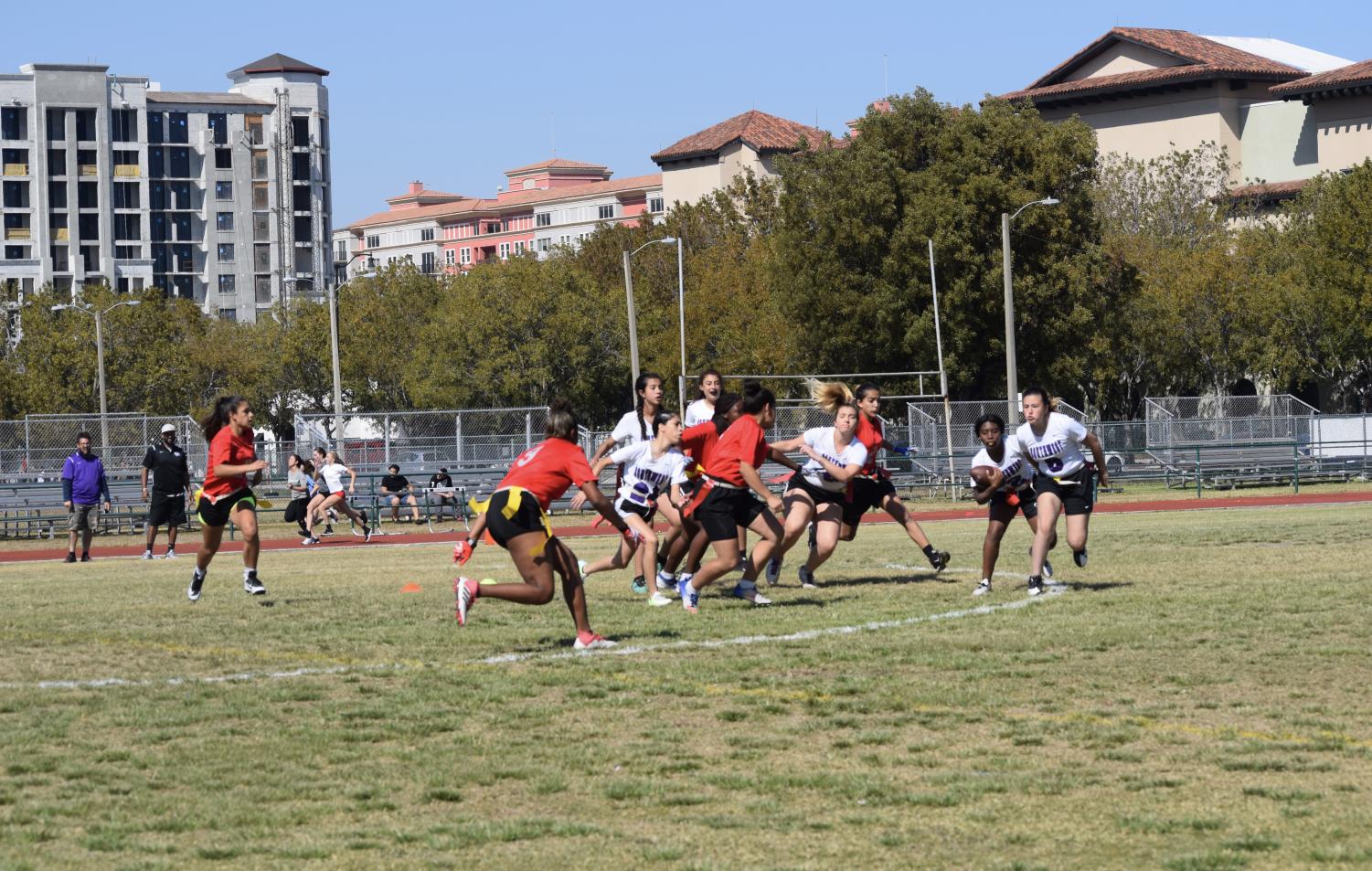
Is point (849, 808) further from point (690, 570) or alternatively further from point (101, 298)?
point (101, 298)

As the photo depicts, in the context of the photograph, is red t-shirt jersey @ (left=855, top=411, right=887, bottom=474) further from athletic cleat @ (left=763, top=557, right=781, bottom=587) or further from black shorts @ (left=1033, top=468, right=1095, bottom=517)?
black shorts @ (left=1033, top=468, right=1095, bottom=517)

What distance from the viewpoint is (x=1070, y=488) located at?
15.1m

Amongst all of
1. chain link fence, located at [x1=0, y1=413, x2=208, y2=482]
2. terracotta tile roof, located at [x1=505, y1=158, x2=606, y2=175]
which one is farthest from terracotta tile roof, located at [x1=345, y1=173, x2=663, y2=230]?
chain link fence, located at [x1=0, y1=413, x2=208, y2=482]

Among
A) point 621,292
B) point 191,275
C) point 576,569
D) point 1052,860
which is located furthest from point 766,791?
point 191,275

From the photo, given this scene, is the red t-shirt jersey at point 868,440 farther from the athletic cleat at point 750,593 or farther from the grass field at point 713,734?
the athletic cleat at point 750,593

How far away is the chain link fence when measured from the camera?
4144 cm

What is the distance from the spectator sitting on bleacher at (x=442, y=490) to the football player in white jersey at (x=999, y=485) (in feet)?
73.1

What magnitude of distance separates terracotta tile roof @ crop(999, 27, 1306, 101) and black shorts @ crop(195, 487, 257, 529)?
245 feet

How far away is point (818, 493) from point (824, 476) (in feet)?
0.52

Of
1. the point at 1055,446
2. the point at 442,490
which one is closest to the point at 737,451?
the point at 1055,446

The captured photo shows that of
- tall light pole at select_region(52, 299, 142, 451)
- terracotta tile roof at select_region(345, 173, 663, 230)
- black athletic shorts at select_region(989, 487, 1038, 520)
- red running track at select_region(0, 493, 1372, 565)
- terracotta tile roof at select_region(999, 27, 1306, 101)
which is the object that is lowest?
red running track at select_region(0, 493, 1372, 565)

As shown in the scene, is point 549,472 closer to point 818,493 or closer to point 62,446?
point 818,493

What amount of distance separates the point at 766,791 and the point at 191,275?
140123mm

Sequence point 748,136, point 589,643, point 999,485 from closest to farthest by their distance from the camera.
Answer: point 589,643 → point 999,485 → point 748,136
